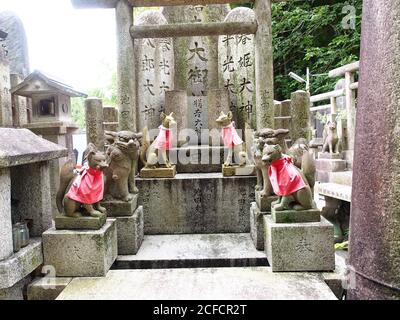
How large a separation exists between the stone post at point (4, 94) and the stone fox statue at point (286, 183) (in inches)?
329

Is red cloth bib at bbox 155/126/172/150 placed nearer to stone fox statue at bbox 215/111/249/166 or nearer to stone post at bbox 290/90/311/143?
stone fox statue at bbox 215/111/249/166

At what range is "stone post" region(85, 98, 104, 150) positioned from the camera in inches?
189

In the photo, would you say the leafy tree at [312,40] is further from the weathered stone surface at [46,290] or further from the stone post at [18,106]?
the weathered stone surface at [46,290]

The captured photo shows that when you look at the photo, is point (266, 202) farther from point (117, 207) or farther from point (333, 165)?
point (333, 165)

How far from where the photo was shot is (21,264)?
11.3 ft

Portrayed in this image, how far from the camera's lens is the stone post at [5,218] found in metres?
3.30

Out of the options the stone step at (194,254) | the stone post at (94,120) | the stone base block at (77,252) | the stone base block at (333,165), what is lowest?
the stone step at (194,254)

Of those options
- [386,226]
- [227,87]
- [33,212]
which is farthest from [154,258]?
[227,87]

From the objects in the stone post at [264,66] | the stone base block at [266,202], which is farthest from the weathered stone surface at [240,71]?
the stone base block at [266,202]

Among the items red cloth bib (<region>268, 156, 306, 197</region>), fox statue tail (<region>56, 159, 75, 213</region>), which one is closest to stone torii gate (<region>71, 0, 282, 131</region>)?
red cloth bib (<region>268, 156, 306, 197</region>)

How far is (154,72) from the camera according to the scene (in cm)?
677

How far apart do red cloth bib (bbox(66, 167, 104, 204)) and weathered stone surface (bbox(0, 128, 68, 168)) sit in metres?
0.50

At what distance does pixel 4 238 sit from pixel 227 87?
4836 millimetres
